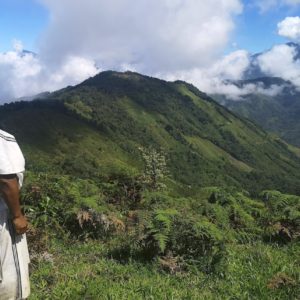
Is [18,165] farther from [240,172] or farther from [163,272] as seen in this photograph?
[240,172]

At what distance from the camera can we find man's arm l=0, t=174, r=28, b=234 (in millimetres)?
2680

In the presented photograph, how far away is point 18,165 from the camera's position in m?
2.79

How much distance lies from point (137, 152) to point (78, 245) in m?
146

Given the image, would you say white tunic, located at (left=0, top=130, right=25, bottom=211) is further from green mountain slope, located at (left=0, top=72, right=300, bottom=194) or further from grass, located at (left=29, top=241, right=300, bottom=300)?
green mountain slope, located at (left=0, top=72, right=300, bottom=194)

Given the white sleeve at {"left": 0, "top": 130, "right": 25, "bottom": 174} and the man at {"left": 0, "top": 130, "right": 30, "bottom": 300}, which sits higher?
the white sleeve at {"left": 0, "top": 130, "right": 25, "bottom": 174}

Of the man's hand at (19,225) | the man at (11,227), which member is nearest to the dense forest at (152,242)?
the man at (11,227)

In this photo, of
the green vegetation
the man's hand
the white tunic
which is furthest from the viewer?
the green vegetation

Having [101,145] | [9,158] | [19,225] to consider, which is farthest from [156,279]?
[101,145]

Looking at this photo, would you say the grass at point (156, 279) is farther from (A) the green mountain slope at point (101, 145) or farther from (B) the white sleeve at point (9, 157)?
(A) the green mountain slope at point (101, 145)

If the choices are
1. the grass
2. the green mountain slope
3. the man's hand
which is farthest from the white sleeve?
the green mountain slope

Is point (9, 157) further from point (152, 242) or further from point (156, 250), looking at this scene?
point (156, 250)

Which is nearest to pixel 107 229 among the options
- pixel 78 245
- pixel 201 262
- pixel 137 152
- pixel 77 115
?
pixel 78 245

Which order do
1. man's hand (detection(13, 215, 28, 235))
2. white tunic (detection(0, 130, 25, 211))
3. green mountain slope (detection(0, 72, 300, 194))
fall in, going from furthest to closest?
green mountain slope (detection(0, 72, 300, 194)), man's hand (detection(13, 215, 28, 235)), white tunic (detection(0, 130, 25, 211))

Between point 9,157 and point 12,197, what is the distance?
1.52ft
